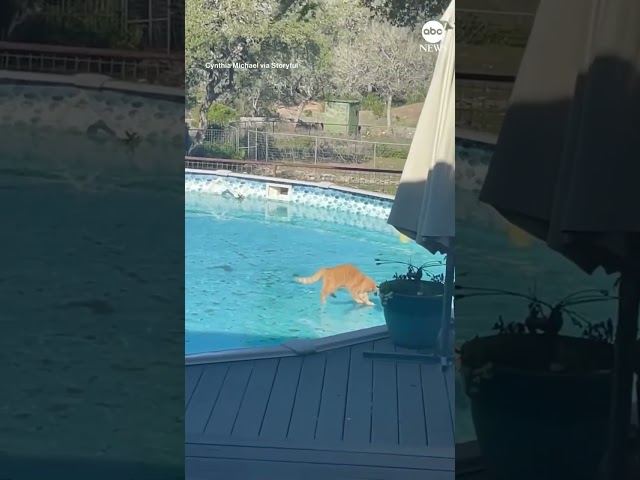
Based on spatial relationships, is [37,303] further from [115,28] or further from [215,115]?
[215,115]

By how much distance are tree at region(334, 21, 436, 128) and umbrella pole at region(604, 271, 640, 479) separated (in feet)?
4.01

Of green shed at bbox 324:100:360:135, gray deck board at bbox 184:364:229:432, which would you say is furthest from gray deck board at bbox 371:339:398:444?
green shed at bbox 324:100:360:135

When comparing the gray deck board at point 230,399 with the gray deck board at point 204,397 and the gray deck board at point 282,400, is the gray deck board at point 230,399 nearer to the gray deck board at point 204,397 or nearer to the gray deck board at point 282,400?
the gray deck board at point 204,397

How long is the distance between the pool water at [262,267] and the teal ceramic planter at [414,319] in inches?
6.7

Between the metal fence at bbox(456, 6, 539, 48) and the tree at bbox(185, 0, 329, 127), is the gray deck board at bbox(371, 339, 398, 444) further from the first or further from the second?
the metal fence at bbox(456, 6, 539, 48)

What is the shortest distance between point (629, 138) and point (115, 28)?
1607 millimetres

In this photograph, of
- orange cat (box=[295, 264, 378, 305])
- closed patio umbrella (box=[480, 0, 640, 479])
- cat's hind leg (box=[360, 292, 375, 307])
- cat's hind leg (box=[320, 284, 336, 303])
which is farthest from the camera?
cat's hind leg (box=[320, 284, 336, 303])

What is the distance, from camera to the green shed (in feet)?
11.7

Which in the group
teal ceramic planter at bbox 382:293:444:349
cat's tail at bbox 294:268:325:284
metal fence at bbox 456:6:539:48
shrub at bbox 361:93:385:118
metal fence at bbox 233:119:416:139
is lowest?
teal ceramic planter at bbox 382:293:444:349

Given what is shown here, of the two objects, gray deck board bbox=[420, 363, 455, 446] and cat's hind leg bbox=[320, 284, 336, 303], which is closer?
gray deck board bbox=[420, 363, 455, 446]

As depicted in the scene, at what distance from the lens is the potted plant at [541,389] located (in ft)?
9.05

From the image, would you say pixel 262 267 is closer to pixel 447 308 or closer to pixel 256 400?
pixel 256 400

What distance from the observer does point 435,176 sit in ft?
10.8

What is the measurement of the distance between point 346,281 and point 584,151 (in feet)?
5.56
